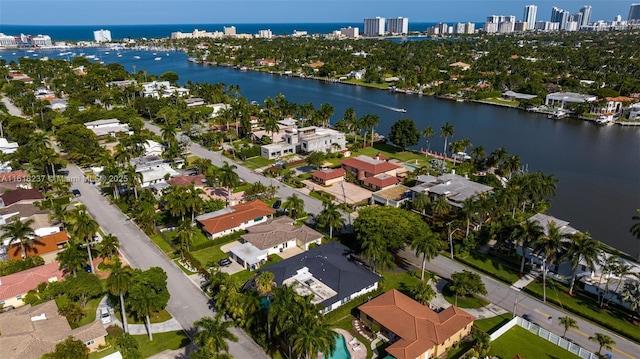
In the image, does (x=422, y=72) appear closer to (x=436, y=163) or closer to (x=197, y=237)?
(x=436, y=163)

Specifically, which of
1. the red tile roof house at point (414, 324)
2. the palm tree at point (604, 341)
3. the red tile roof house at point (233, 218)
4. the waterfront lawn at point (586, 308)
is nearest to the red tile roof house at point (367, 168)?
the red tile roof house at point (233, 218)

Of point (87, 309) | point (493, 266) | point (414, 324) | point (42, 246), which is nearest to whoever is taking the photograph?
point (414, 324)

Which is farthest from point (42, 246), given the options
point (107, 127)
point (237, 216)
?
point (107, 127)

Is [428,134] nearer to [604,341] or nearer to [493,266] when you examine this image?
[493,266]

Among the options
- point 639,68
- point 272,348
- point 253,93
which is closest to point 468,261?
point 272,348

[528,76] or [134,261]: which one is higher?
[528,76]
